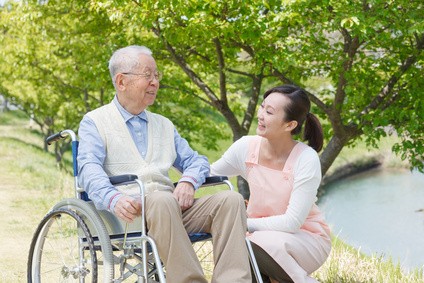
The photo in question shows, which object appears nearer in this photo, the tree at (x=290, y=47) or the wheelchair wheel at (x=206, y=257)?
the wheelchair wheel at (x=206, y=257)

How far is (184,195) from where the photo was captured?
3.35 meters

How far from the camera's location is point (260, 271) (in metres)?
3.54

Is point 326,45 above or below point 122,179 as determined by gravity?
above

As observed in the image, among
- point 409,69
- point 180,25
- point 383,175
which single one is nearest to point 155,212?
point 180,25

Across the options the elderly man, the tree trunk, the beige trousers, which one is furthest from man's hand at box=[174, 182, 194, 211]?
the tree trunk

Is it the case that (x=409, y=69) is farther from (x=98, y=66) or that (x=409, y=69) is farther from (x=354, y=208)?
(x=354, y=208)

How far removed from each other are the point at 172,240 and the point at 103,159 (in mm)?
595

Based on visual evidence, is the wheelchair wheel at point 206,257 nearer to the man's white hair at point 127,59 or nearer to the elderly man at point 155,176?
the elderly man at point 155,176

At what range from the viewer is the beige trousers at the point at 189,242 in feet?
9.94

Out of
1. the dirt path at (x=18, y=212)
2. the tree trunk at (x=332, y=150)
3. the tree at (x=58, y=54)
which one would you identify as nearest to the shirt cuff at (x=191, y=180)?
the dirt path at (x=18, y=212)

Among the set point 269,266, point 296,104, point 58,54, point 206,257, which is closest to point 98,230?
point 269,266

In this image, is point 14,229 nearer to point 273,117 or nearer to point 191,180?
point 191,180

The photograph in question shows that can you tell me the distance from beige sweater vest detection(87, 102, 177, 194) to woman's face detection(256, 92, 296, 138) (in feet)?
1.61

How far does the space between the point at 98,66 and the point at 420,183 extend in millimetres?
17254
